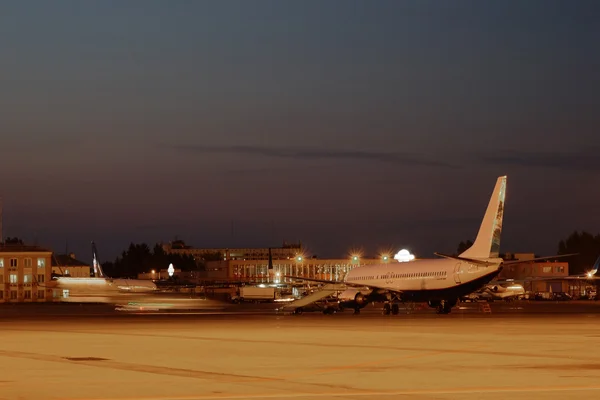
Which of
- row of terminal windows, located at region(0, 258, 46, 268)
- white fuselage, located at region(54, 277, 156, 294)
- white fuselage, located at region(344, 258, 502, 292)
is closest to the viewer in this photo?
white fuselage, located at region(344, 258, 502, 292)

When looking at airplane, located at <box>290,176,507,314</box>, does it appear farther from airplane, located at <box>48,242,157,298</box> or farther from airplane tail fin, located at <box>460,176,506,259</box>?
airplane, located at <box>48,242,157,298</box>

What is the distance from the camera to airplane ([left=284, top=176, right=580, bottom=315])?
2665 inches

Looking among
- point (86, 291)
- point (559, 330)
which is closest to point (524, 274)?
point (86, 291)

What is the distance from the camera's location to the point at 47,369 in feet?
80.1

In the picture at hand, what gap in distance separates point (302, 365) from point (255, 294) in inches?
4483

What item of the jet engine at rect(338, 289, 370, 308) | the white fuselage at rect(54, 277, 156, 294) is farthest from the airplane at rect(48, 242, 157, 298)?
the jet engine at rect(338, 289, 370, 308)

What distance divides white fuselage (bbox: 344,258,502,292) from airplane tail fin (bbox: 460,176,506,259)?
48.6 inches

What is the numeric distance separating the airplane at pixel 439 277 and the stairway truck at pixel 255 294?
188ft

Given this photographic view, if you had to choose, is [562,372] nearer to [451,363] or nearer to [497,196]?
[451,363]

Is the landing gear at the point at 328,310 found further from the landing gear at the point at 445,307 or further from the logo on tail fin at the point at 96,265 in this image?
the logo on tail fin at the point at 96,265

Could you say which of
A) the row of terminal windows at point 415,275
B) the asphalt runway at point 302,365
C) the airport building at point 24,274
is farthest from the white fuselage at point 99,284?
the asphalt runway at point 302,365

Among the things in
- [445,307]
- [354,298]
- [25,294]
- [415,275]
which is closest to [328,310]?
[354,298]

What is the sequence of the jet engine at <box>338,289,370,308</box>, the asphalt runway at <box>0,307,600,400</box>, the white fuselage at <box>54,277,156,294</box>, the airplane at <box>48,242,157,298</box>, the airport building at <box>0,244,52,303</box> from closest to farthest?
the asphalt runway at <box>0,307,600,400</box>, the jet engine at <box>338,289,370,308</box>, the airplane at <box>48,242,157,298</box>, the white fuselage at <box>54,277,156,294</box>, the airport building at <box>0,244,52,303</box>

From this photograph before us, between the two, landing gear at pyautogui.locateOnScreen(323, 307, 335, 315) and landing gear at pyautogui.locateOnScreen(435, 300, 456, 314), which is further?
landing gear at pyautogui.locateOnScreen(323, 307, 335, 315)
